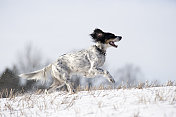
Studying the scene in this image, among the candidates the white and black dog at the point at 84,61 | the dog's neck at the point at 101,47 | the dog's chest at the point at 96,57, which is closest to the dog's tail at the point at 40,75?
the white and black dog at the point at 84,61

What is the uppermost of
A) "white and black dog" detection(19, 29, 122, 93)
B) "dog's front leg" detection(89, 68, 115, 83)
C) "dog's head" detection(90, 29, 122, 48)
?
"dog's head" detection(90, 29, 122, 48)

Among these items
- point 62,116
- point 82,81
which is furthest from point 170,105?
point 82,81

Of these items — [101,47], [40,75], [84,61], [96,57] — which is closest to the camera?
[96,57]

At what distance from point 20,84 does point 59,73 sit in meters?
13.9

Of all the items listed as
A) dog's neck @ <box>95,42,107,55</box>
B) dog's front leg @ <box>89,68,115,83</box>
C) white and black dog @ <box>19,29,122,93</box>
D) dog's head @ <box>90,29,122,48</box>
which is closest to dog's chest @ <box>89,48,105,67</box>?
white and black dog @ <box>19,29,122,93</box>

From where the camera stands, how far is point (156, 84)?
7.57 m

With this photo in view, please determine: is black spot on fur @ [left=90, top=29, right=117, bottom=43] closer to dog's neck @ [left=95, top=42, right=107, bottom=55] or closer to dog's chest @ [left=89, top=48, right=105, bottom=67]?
dog's neck @ [left=95, top=42, right=107, bottom=55]

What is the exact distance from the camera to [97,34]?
8930 mm

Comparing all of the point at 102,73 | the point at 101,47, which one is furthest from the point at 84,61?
the point at 102,73

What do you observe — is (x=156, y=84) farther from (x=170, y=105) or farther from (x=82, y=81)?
(x=82, y=81)

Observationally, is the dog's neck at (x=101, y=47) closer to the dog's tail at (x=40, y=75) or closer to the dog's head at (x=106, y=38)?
the dog's head at (x=106, y=38)

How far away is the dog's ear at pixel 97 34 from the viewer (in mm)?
8789

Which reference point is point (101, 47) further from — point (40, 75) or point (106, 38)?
point (40, 75)

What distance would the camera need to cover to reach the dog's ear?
8.79 metres
